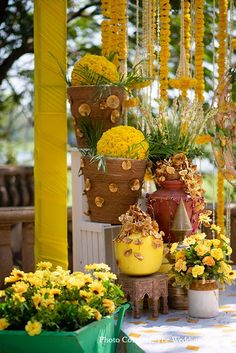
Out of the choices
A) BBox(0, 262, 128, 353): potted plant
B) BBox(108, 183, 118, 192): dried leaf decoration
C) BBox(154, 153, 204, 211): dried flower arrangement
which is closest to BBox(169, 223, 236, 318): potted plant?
BBox(154, 153, 204, 211): dried flower arrangement

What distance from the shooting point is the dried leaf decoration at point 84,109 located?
3195 millimetres

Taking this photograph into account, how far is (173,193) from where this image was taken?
309cm

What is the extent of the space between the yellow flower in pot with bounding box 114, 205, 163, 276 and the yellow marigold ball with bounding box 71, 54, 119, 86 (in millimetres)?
656

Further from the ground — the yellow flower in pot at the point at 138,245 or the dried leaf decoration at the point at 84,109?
the dried leaf decoration at the point at 84,109

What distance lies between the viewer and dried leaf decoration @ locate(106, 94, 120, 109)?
3.18m

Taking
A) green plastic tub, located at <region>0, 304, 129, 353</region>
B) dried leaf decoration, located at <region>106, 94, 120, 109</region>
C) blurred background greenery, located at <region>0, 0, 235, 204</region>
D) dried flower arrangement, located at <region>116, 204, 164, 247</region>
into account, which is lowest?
green plastic tub, located at <region>0, 304, 129, 353</region>

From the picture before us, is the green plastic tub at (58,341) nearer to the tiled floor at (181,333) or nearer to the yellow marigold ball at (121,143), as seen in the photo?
the tiled floor at (181,333)

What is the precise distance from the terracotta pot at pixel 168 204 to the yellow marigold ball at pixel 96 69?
53cm

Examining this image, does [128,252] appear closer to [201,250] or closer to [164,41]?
[201,250]

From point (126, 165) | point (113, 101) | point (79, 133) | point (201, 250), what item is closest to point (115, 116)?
point (113, 101)

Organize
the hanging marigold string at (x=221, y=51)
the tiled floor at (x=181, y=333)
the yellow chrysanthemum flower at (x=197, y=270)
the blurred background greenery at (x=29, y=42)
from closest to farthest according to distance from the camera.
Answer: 1. the tiled floor at (x=181, y=333)
2. the yellow chrysanthemum flower at (x=197, y=270)
3. the hanging marigold string at (x=221, y=51)
4. the blurred background greenery at (x=29, y=42)

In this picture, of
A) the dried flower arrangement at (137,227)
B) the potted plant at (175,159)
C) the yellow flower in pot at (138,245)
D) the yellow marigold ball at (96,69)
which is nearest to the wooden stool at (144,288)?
the yellow flower in pot at (138,245)

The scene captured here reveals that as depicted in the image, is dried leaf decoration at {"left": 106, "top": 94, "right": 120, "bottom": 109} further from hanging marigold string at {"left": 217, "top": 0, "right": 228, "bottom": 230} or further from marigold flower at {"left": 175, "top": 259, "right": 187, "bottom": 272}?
hanging marigold string at {"left": 217, "top": 0, "right": 228, "bottom": 230}

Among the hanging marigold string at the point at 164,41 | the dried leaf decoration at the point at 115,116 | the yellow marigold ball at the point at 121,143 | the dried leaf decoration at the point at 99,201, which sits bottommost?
the dried leaf decoration at the point at 99,201
